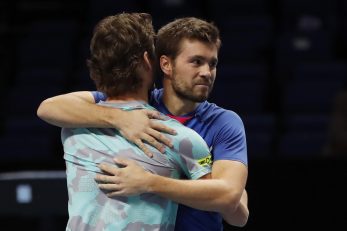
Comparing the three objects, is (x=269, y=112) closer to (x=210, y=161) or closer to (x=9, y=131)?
(x=9, y=131)

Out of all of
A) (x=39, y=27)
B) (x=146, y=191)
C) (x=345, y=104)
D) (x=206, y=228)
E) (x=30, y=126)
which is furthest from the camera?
(x=39, y=27)

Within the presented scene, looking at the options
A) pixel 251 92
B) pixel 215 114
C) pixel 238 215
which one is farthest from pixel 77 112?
pixel 251 92

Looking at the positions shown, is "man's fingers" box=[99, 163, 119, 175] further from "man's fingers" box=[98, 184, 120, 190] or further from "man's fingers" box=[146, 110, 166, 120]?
"man's fingers" box=[146, 110, 166, 120]

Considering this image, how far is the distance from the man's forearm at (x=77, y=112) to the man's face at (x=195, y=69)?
0.91 feet

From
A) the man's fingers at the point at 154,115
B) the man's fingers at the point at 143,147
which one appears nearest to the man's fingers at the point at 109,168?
the man's fingers at the point at 143,147

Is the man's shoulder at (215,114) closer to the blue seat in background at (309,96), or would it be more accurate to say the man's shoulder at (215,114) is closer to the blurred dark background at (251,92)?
the blurred dark background at (251,92)

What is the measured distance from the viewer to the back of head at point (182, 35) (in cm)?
264

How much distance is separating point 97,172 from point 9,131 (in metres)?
4.95

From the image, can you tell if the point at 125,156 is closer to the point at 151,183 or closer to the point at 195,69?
the point at 151,183

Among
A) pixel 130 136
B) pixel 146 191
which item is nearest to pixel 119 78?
pixel 130 136

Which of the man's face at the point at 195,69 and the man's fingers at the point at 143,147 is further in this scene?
the man's face at the point at 195,69

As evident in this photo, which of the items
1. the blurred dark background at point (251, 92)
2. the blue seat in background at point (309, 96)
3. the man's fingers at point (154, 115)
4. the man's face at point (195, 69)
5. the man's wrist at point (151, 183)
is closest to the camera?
the man's wrist at point (151, 183)

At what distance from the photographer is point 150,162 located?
246 cm

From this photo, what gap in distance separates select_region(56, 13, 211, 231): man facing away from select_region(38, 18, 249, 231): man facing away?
45 millimetres
